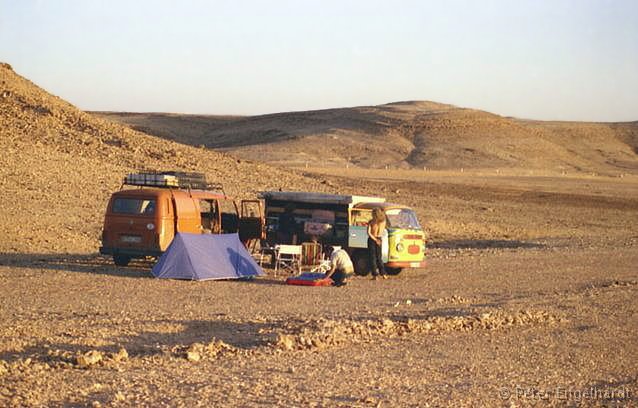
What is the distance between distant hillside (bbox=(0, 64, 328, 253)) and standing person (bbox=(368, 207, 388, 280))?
28.6 ft

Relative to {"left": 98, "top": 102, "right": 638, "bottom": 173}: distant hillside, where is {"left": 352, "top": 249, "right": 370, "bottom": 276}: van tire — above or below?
below

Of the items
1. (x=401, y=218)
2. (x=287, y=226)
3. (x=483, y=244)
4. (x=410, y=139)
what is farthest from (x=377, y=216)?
(x=410, y=139)

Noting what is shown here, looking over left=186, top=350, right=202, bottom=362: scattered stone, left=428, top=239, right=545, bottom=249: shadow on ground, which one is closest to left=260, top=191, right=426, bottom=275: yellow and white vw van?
left=428, top=239, right=545, bottom=249: shadow on ground

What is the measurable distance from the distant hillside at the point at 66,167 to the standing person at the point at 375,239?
28.6 ft

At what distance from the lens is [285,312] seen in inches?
626

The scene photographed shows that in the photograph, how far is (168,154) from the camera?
44.9 metres

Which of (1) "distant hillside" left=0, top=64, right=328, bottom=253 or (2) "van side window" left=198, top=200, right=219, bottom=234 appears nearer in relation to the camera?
(2) "van side window" left=198, top=200, right=219, bottom=234

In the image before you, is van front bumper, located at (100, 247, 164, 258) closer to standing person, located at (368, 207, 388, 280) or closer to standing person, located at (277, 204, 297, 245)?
standing person, located at (277, 204, 297, 245)

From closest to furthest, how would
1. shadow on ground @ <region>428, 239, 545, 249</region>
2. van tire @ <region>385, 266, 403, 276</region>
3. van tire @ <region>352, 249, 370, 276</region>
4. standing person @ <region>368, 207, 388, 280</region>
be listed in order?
standing person @ <region>368, 207, 388, 280</region>, van tire @ <region>352, 249, 370, 276</region>, van tire @ <region>385, 266, 403, 276</region>, shadow on ground @ <region>428, 239, 545, 249</region>

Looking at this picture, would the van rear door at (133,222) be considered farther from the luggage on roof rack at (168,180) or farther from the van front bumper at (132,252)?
the luggage on roof rack at (168,180)

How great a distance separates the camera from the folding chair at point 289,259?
21.3 m

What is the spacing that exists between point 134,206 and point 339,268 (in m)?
4.62

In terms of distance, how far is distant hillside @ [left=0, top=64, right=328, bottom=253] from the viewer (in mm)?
28688

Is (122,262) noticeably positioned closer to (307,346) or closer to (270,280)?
(270,280)
